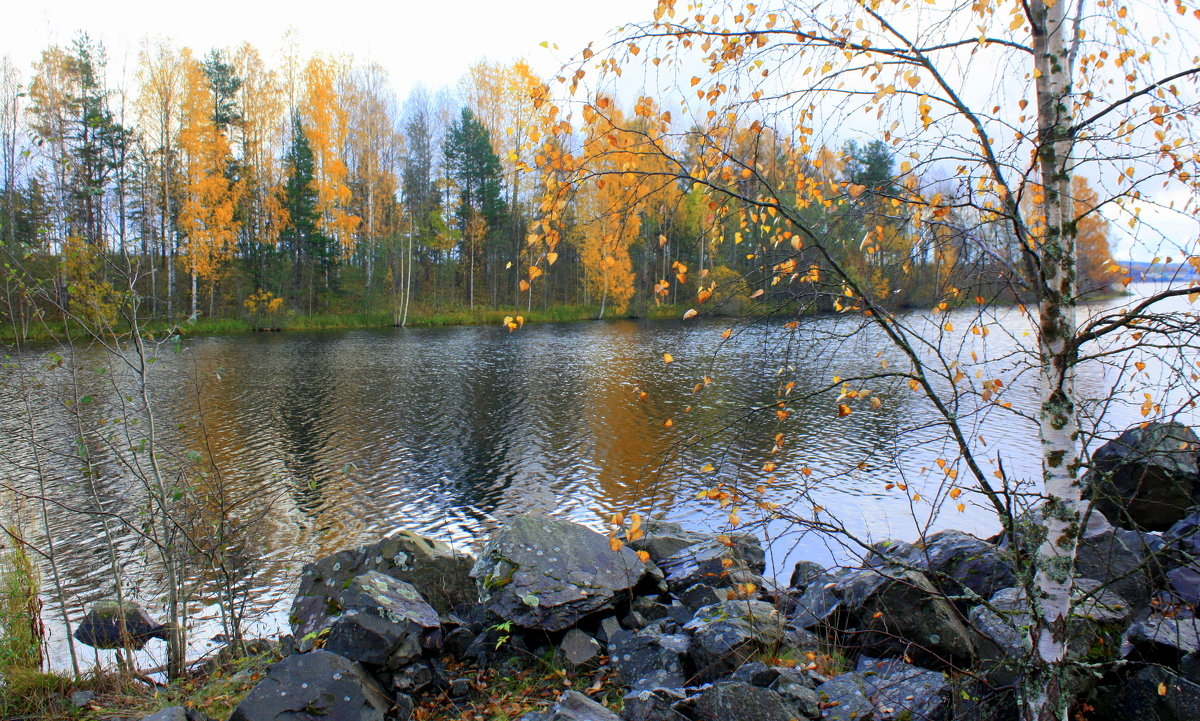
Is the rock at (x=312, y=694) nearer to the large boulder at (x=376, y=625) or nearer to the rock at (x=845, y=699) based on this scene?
the large boulder at (x=376, y=625)

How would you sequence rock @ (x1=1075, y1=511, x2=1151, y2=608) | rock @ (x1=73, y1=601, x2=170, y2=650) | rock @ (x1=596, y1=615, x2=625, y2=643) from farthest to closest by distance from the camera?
rock @ (x1=73, y1=601, x2=170, y2=650) < rock @ (x1=596, y1=615, x2=625, y2=643) < rock @ (x1=1075, y1=511, x2=1151, y2=608)

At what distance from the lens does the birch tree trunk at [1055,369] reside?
2809 millimetres

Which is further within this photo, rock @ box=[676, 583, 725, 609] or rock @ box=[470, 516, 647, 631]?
rock @ box=[676, 583, 725, 609]

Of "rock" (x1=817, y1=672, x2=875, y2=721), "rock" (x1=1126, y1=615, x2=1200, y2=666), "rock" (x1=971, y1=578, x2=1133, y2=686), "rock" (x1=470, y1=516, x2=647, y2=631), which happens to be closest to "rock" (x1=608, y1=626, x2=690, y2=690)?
"rock" (x1=470, y1=516, x2=647, y2=631)

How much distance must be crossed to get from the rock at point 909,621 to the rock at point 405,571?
3167 mm

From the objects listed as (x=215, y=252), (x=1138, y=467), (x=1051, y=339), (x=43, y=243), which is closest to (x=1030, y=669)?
(x=1051, y=339)

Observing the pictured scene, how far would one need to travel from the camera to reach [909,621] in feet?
15.3

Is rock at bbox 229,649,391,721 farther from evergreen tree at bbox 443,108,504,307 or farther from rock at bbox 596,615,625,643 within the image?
evergreen tree at bbox 443,108,504,307

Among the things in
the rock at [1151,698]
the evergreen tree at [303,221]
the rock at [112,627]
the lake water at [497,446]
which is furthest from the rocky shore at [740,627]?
the evergreen tree at [303,221]

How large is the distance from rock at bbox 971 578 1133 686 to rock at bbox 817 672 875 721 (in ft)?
2.12

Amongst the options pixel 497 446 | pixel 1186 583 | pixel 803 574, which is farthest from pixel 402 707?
pixel 497 446

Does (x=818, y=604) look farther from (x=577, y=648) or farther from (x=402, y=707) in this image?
(x=402, y=707)

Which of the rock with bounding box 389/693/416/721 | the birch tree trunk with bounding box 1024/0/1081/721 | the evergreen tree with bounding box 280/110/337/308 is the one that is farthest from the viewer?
the evergreen tree with bounding box 280/110/337/308

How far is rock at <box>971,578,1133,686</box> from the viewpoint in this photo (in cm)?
374
